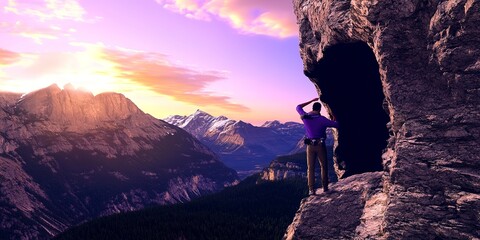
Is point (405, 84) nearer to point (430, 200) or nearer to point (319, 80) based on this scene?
point (430, 200)

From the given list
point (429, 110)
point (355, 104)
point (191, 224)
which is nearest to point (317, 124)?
point (429, 110)

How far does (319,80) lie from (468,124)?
48.0 ft

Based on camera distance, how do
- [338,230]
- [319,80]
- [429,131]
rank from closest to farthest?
[429,131]
[338,230]
[319,80]

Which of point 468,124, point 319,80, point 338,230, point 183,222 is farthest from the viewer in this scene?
point 183,222

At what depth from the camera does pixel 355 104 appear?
28.7m

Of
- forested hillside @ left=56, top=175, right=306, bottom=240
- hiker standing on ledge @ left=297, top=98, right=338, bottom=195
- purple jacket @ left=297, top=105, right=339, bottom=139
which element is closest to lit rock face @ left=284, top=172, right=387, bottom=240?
hiker standing on ledge @ left=297, top=98, right=338, bottom=195

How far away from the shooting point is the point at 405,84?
16.5 m

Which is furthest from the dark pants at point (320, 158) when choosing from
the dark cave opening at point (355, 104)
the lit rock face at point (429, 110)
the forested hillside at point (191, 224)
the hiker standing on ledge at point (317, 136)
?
the forested hillside at point (191, 224)

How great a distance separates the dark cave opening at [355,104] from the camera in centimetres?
2531

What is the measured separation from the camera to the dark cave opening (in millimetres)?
25312

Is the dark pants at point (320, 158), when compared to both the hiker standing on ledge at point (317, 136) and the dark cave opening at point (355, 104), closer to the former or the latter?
the hiker standing on ledge at point (317, 136)

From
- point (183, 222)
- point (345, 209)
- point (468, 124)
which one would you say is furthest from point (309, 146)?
point (183, 222)

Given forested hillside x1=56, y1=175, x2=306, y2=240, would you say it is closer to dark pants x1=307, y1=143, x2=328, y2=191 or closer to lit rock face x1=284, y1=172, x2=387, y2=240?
dark pants x1=307, y1=143, x2=328, y2=191

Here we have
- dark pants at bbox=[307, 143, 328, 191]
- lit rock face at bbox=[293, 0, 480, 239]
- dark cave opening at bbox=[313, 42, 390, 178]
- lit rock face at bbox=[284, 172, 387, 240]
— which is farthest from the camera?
dark cave opening at bbox=[313, 42, 390, 178]
